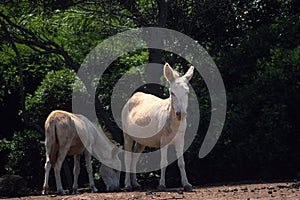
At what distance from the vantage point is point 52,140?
41.0 ft

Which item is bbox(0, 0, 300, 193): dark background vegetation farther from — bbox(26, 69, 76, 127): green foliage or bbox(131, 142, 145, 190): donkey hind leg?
bbox(131, 142, 145, 190): donkey hind leg

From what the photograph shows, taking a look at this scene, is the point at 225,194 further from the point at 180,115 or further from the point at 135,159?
the point at 135,159

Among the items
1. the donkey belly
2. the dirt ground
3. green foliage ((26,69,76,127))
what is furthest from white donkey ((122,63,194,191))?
green foliage ((26,69,76,127))

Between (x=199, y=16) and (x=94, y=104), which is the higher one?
(x=199, y=16)

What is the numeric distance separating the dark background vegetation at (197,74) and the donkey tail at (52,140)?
6.37 feet

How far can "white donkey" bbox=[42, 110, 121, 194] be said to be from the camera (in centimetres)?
1245

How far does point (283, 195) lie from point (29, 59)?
366 inches

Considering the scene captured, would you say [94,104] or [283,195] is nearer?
[283,195]

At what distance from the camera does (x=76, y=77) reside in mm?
15086

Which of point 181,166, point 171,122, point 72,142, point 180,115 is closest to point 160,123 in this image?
point 171,122

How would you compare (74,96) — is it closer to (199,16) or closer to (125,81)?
(125,81)

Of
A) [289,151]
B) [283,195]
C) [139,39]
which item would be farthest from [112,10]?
[283,195]

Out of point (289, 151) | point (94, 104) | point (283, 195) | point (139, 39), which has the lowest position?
point (283, 195)

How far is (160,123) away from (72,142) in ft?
7.03
